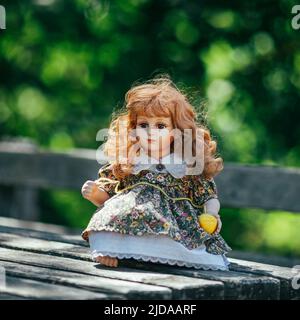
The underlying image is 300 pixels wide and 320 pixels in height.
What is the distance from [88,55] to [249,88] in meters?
1.55

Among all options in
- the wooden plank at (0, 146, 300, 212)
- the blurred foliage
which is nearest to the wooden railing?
the wooden plank at (0, 146, 300, 212)

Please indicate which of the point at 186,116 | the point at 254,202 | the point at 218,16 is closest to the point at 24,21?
the point at 218,16

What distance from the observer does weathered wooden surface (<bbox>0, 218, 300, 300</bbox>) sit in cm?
329

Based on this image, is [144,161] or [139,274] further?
[144,161]

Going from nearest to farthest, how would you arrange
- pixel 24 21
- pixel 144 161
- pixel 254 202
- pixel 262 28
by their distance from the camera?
pixel 144 161, pixel 254 202, pixel 262 28, pixel 24 21

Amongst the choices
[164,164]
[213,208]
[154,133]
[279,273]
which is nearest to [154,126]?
[154,133]

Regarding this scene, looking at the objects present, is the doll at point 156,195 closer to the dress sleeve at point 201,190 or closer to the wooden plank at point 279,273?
the dress sleeve at point 201,190

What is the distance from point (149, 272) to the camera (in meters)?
3.77

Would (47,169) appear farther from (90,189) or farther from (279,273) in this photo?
(279,273)

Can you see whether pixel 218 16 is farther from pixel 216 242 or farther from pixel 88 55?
pixel 216 242

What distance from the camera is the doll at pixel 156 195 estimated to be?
150 inches

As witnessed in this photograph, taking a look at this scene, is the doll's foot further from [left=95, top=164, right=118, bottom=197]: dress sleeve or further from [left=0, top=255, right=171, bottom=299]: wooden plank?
[left=95, top=164, right=118, bottom=197]: dress sleeve

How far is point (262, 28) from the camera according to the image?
6973 millimetres
